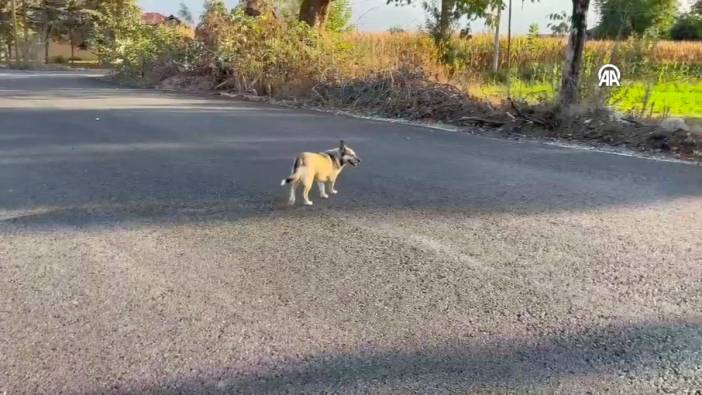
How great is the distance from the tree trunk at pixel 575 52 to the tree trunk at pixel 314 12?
Result: 34.4ft

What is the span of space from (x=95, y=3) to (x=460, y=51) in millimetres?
38859

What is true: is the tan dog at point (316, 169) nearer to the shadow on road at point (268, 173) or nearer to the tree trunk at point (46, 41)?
the shadow on road at point (268, 173)

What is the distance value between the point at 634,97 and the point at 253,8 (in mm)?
12374

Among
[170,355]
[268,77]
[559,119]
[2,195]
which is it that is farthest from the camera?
[268,77]

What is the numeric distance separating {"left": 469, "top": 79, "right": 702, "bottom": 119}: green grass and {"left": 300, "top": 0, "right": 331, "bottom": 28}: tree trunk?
632 centimetres

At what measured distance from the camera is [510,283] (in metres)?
3.71

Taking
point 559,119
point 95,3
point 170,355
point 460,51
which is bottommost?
point 170,355

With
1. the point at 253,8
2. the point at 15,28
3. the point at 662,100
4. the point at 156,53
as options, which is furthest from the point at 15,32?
the point at 662,100

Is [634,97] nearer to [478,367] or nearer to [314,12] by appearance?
[478,367]

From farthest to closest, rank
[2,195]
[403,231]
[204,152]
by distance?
1. [204,152]
2. [2,195]
3. [403,231]

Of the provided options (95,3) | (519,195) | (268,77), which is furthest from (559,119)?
(95,3)

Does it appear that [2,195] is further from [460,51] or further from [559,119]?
[460,51]

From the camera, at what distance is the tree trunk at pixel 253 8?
19.6m

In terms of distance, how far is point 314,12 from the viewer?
64.6ft
